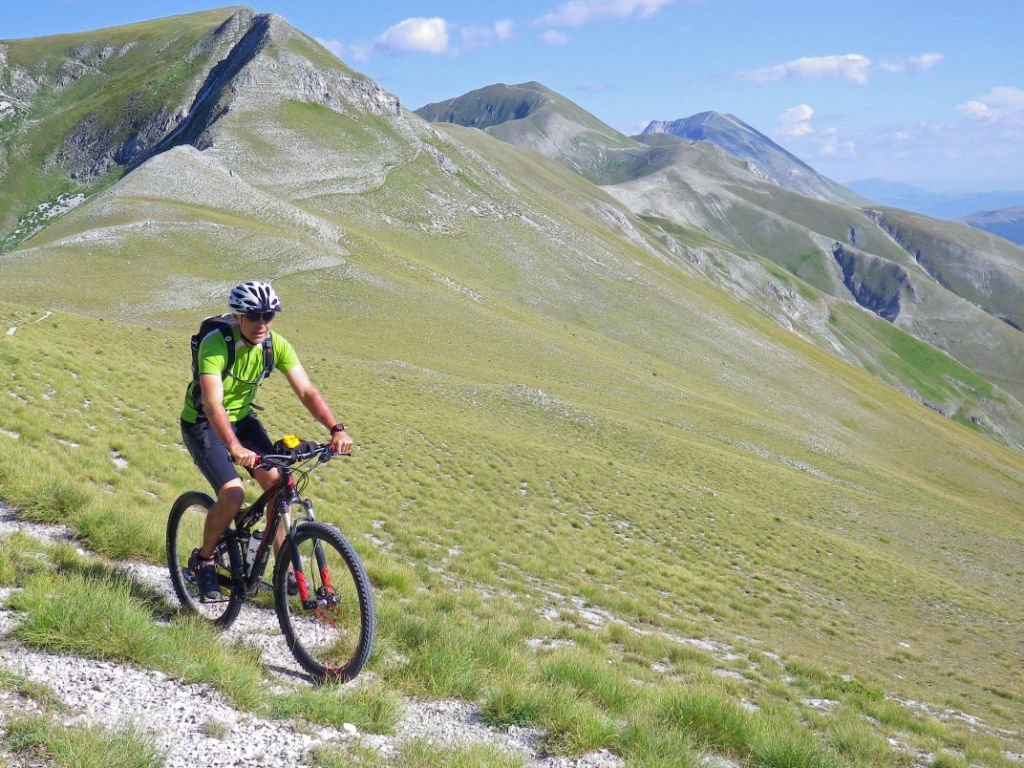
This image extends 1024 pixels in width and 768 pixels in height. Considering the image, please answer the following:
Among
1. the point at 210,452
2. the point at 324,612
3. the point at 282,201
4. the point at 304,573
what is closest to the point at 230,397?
the point at 210,452

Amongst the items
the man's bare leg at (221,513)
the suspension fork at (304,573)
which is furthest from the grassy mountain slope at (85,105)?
the suspension fork at (304,573)

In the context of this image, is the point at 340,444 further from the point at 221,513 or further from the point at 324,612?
the point at 324,612

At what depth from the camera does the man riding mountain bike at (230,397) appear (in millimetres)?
6375

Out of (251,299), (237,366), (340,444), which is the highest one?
(251,299)

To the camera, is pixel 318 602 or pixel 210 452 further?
pixel 210 452

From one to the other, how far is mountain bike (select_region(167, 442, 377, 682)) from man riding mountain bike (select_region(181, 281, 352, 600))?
153 mm

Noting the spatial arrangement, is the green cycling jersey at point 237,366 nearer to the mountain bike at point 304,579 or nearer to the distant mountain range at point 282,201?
the mountain bike at point 304,579

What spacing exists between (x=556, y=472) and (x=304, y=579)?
22010 mm

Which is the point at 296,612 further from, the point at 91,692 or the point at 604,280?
the point at 604,280

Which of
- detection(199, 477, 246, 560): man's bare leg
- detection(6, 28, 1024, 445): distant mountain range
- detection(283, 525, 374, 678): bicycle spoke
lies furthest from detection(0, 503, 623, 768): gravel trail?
detection(6, 28, 1024, 445): distant mountain range

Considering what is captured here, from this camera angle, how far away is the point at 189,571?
22.6 ft

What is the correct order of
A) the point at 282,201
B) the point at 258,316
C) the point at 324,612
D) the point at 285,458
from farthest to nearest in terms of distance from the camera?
1. the point at 282,201
2. the point at 258,316
3. the point at 324,612
4. the point at 285,458

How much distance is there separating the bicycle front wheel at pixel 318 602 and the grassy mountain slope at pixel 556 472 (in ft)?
1.54

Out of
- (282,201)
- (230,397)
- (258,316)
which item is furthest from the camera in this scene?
(282,201)
